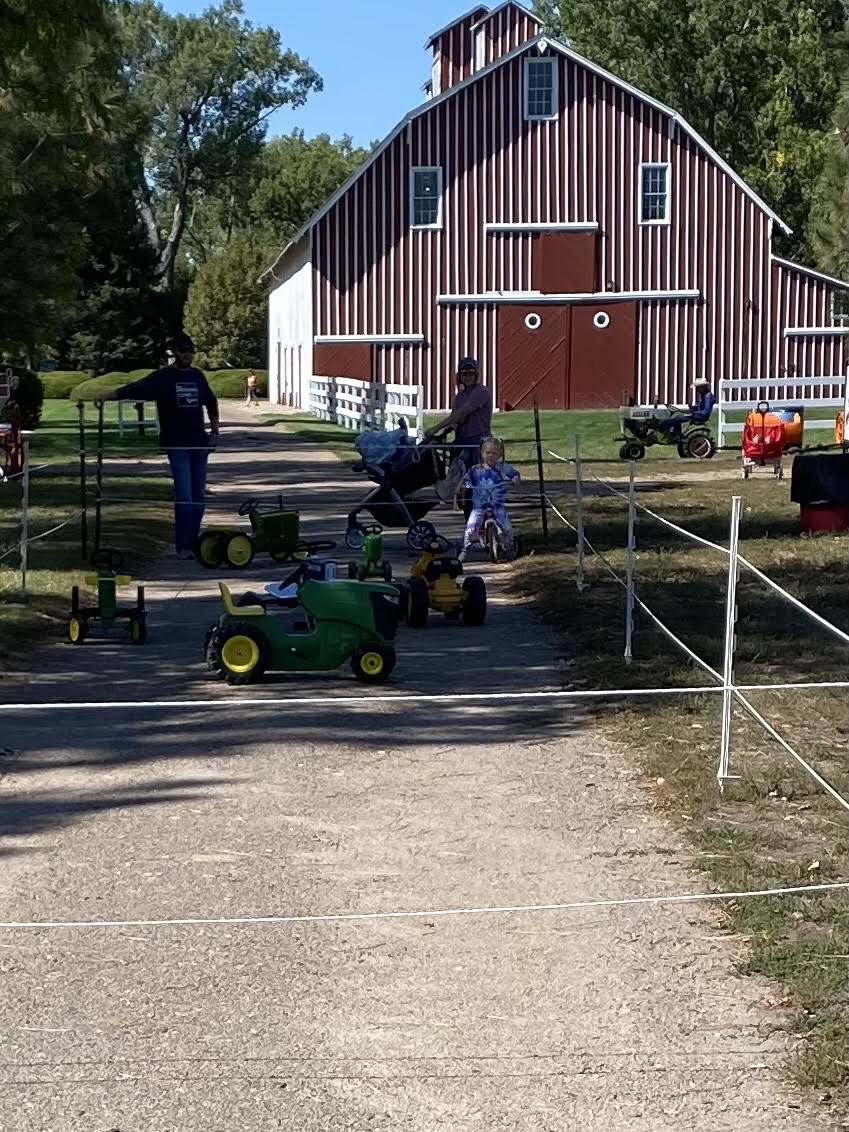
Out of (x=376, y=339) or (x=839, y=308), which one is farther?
(x=839, y=308)

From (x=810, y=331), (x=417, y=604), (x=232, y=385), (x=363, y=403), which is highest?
(x=810, y=331)

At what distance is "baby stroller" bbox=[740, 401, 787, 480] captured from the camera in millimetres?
26266

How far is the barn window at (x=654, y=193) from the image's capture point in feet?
158

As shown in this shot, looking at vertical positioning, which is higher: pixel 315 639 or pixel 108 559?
pixel 108 559

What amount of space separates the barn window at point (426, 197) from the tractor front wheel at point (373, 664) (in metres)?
37.2

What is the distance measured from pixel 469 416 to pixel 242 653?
809cm

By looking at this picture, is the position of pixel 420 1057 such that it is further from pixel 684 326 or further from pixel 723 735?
pixel 684 326

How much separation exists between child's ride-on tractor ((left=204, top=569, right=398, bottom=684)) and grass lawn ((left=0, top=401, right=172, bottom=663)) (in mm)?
1698

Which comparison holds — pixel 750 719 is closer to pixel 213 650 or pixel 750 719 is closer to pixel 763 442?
pixel 213 650

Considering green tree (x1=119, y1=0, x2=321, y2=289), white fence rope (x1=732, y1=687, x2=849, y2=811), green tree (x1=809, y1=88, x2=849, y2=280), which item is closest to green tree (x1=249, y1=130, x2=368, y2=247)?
green tree (x1=119, y1=0, x2=321, y2=289)

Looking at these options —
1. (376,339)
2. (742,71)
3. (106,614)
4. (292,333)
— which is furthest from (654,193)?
(106,614)

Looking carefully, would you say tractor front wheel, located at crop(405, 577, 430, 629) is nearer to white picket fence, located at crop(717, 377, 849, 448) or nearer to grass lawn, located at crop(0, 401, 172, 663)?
grass lawn, located at crop(0, 401, 172, 663)

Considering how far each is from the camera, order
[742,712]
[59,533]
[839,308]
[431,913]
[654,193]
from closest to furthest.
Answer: [431,913] < [742,712] < [59,533] < [654,193] < [839,308]

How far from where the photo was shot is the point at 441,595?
526 inches
